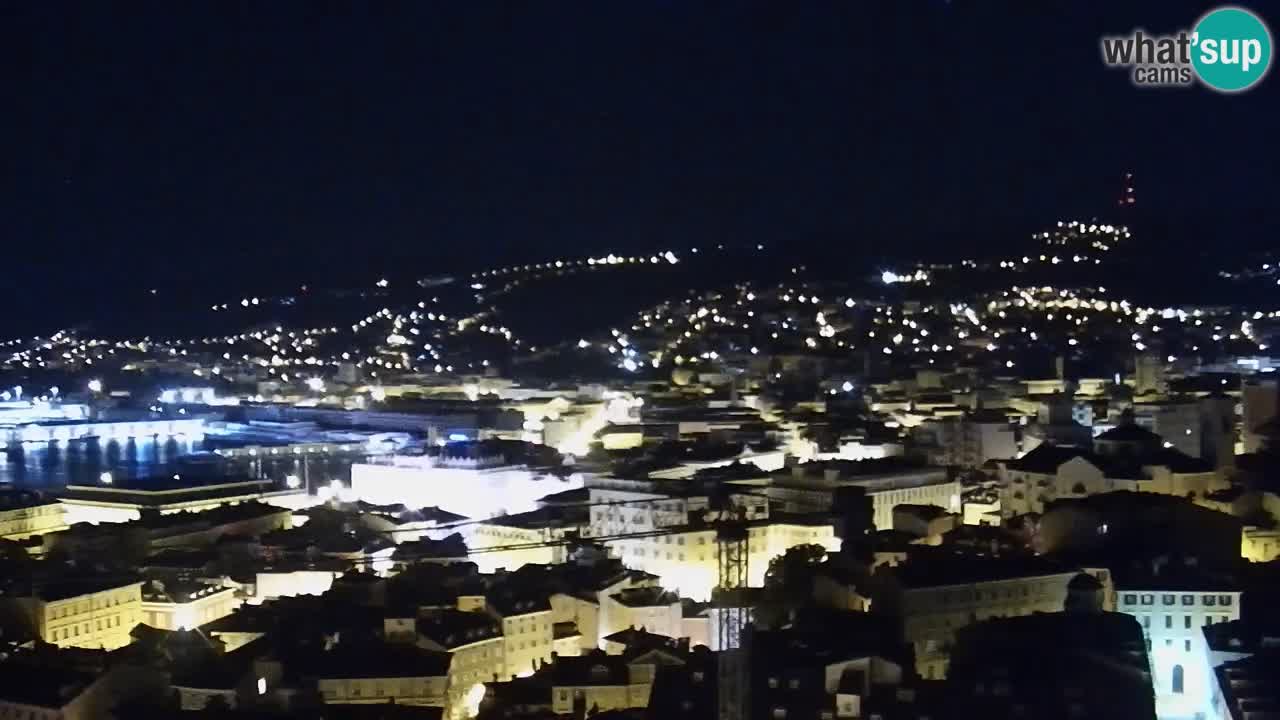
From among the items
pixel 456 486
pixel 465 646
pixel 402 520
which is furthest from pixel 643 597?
pixel 456 486

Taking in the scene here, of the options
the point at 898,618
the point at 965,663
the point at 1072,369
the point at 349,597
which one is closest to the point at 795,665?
the point at 965,663

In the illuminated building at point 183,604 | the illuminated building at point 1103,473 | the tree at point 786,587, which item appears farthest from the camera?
the illuminated building at point 1103,473

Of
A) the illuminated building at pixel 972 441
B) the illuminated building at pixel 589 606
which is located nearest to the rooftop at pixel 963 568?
the illuminated building at pixel 589 606

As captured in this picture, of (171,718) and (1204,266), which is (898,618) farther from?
(1204,266)

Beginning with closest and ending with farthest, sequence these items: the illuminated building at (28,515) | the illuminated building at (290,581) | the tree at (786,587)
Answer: the tree at (786,587)
the illuminated building at (290,581)
the illuminated building at (28,515)

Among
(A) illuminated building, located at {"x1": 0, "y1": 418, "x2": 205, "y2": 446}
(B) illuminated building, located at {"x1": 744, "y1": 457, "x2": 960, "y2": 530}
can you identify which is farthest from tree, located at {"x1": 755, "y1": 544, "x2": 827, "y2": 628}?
(A) illuminated building, located at {"x1": 0, "y1": 418, "x2": 205, "y2": 446}

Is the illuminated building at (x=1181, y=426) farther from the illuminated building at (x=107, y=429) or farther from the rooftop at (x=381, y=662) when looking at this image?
the illuminated building at (x=107, y=429)
